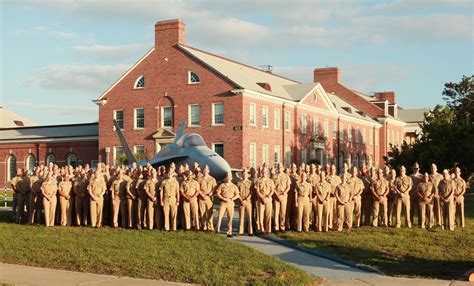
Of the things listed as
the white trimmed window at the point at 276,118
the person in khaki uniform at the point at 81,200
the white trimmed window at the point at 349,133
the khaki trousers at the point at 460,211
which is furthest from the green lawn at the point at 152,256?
the white trimmed window at the point at 349,133

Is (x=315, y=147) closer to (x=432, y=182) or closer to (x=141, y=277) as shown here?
(x=432, y=182)

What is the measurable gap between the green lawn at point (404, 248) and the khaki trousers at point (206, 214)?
1.96m

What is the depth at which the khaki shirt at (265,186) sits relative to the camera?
634 inches

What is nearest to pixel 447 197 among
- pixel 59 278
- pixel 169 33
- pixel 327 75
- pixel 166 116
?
pixel 59 278

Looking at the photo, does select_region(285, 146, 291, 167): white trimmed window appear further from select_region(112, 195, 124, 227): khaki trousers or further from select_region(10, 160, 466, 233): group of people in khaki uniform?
select_region(112, 195, 124, 227): khaki trousers

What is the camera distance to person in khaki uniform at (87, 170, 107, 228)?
17438 millimetres

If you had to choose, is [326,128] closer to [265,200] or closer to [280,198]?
[280,198]

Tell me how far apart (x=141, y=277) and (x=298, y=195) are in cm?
658

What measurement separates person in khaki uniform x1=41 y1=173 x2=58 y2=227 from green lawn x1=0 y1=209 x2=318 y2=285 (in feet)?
4.78

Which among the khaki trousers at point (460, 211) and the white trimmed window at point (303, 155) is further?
the white trimmed window at point (303, 155)

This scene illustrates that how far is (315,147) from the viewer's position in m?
51.8

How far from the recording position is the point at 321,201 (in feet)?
54.3

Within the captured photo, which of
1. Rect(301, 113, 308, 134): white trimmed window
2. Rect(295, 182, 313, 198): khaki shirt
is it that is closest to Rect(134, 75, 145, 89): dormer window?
Rect(301, 113, 308, 134): white trimmed window

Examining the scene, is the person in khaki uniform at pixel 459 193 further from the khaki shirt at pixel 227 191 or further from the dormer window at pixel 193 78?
the dormer window at pixel 193 78
